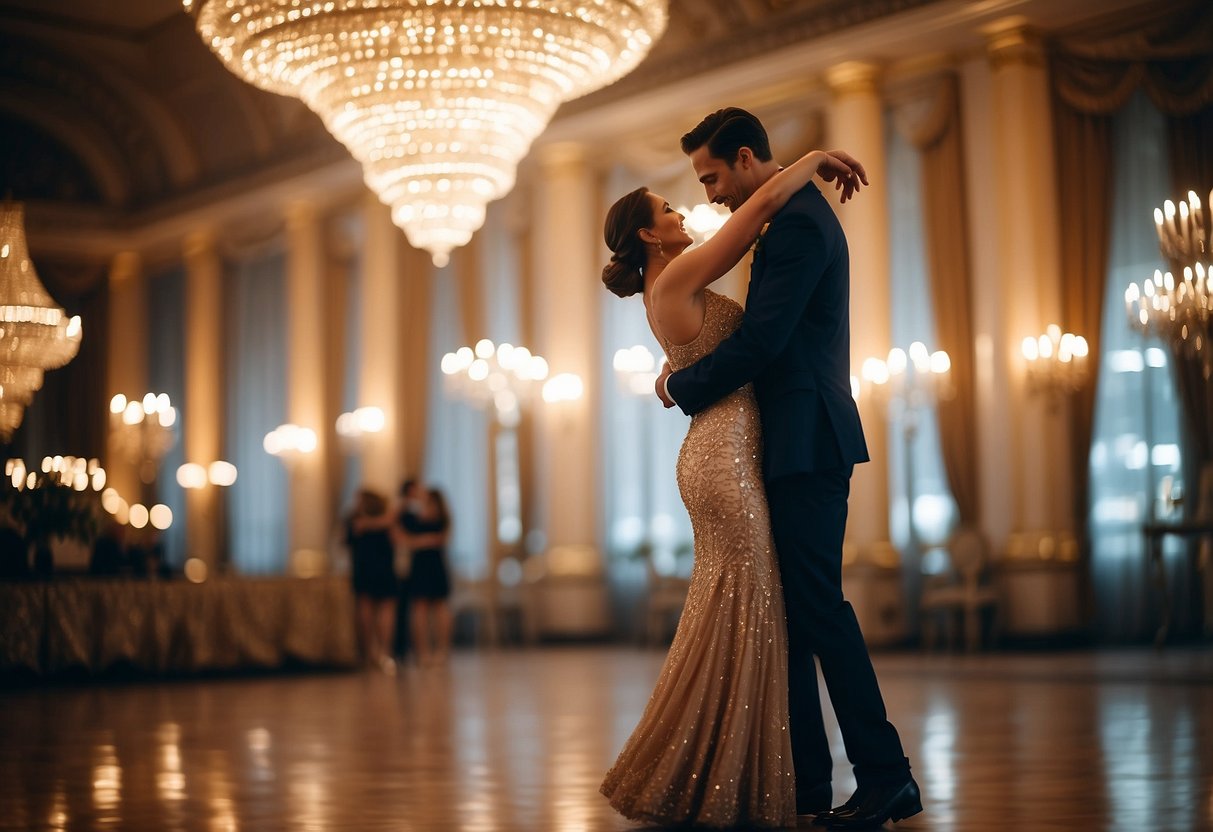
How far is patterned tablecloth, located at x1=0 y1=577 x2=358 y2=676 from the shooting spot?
9289mm

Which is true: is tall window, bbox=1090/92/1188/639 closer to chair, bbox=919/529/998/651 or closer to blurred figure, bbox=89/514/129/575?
chair, bbox=919/529/998/651

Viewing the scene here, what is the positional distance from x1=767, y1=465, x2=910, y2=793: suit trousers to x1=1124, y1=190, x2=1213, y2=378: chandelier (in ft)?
19.0

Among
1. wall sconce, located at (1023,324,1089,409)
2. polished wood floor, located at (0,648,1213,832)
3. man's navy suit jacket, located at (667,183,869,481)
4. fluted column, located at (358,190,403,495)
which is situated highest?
fluted column, located at (358,190,403,495)

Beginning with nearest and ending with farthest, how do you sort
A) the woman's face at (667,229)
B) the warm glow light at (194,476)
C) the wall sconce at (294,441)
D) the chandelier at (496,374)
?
the woman's face at (667,229) < the chandelier at (496,374) < the wall sconce at (294,441) < the warm glow light at (194,476)

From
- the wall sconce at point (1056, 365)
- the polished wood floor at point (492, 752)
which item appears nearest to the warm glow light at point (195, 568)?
the polished wood floor at point (492, 752)

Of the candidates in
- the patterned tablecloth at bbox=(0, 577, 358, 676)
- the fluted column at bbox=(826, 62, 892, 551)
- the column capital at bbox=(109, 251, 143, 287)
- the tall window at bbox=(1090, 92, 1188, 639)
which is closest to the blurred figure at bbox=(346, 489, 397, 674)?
the patterned tablecloth at bbox=(0, 577, 358, 676)

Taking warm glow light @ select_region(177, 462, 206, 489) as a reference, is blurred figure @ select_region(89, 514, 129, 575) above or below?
below

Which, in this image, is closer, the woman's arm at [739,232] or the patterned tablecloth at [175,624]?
the woman's arm at [739,232]

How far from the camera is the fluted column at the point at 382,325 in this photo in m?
15.7

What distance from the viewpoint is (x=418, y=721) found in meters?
6.15

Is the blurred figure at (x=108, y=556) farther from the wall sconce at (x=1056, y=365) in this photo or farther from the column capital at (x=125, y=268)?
the column capital at (x=125, y=268)

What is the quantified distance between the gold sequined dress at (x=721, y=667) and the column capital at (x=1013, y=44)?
28.4 feet

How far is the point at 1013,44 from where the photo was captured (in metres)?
11.0

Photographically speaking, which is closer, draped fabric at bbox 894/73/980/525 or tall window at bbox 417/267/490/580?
draped fabric at bbox 894/73/980/525
